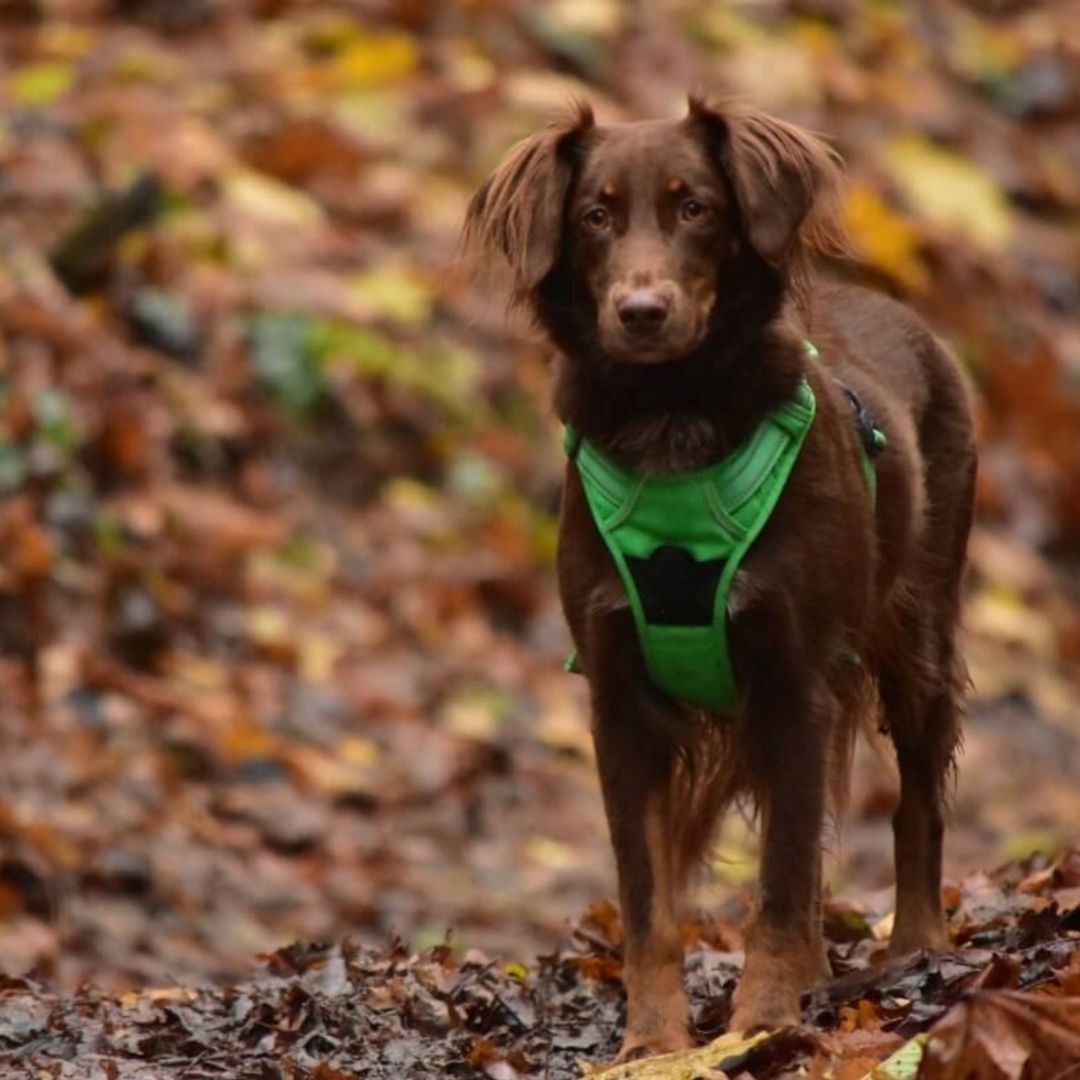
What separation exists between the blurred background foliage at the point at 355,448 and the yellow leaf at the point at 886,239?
3 cm

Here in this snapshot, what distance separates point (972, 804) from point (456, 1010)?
6146 mm

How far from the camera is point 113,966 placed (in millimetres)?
8180

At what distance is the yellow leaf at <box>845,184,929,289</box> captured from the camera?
1541cm

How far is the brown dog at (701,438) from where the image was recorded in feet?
17.3

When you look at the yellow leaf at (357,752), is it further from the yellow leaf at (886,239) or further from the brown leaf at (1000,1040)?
the brown leaf at (1000,1040)

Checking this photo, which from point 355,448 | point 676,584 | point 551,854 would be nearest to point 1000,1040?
point 676,584

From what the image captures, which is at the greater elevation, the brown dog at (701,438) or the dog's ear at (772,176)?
the dog's ear at (772,176)

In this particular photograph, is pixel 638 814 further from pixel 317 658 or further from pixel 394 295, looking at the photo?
pixel 394 295

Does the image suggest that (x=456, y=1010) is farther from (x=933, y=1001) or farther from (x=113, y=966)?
(x=113, y=966)

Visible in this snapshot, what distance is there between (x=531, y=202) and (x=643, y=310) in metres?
0.53

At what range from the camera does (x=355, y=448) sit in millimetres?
12727

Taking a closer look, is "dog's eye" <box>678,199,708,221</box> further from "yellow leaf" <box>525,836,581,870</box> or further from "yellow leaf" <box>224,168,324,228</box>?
"yellow leaf" <box>224,168,324,228</box>

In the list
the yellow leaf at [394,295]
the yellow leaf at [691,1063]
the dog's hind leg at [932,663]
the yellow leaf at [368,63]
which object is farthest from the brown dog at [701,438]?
the yellow leaf at [368,63]

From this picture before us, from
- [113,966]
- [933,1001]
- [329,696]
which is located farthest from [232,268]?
[933,1001]
